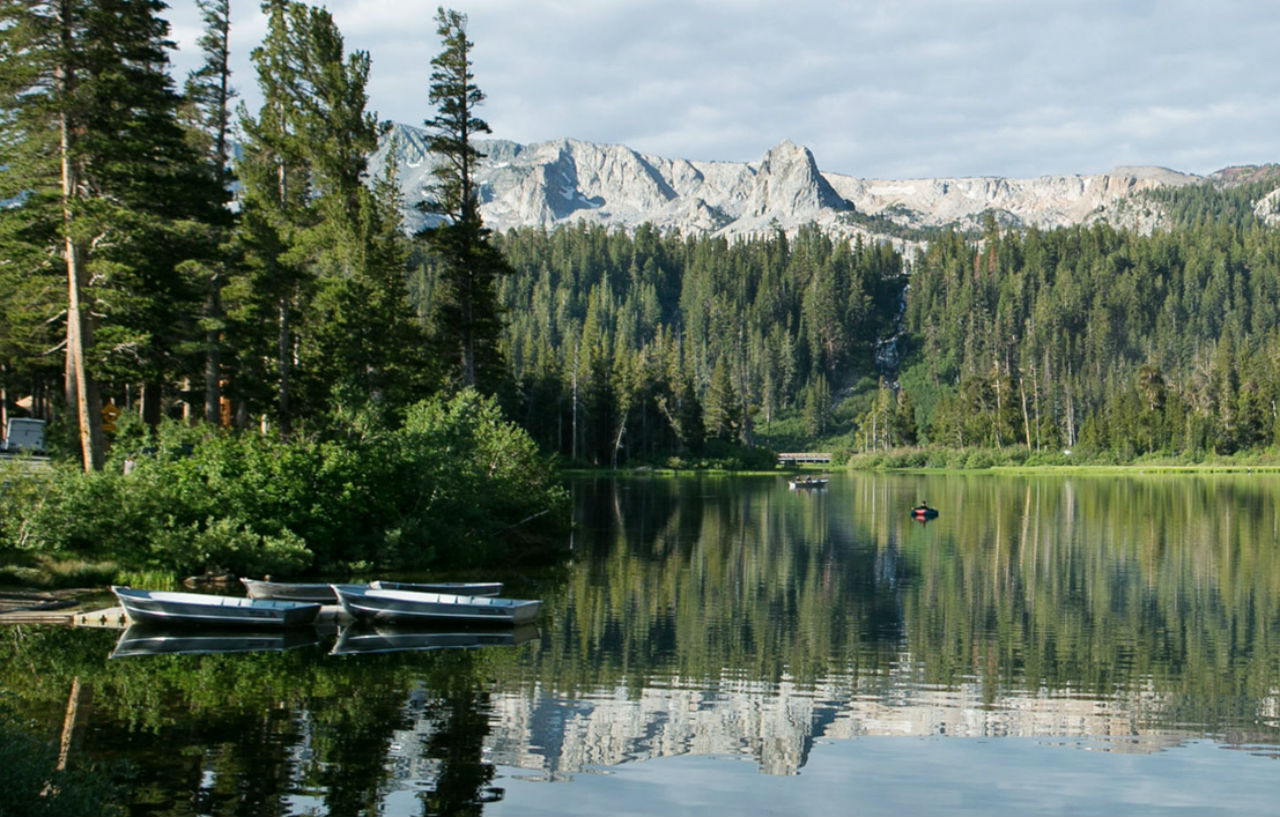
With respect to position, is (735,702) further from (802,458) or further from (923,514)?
(802,458)

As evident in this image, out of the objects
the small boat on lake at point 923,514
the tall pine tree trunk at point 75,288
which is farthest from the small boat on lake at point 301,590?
the small boat on lake at point 923,514

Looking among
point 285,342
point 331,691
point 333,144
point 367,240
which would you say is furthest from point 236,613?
point 333,144

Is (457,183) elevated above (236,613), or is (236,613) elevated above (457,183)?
(457,183)

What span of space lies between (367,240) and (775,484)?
7272 cm

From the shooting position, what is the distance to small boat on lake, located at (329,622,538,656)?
27.3m

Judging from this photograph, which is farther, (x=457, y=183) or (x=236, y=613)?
(x=457, y=183)

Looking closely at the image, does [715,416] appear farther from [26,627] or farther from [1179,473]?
[26,627]

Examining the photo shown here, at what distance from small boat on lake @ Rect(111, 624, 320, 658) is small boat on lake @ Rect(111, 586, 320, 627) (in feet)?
0.77

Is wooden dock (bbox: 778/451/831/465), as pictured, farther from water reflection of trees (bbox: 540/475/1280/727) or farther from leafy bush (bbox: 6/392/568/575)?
leafy bush (bbox: 6/392/568/575)

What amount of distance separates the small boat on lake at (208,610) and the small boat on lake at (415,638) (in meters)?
1.88

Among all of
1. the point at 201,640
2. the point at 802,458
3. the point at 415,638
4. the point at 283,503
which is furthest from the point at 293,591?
the point at 802,458

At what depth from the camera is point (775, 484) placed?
11362 cm

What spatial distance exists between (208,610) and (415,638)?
5393 millimetres

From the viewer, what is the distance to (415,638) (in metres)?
28.7
